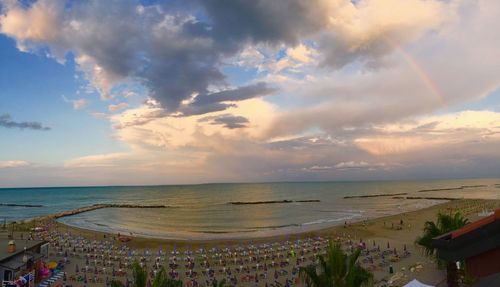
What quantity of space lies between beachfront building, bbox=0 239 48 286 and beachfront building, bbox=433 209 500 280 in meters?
28.8

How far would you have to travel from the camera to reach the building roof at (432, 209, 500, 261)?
8.65m

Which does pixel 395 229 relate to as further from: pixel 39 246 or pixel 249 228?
A: pixel 39 246

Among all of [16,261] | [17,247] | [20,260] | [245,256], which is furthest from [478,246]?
[17,247]

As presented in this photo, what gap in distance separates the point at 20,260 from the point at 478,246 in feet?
108

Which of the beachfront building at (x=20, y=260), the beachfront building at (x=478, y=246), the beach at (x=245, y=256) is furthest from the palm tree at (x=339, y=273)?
the beachfront building at (x=20, y=260)

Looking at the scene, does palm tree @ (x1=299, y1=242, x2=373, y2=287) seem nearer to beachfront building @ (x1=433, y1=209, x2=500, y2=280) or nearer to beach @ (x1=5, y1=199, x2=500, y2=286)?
beachfront building @ (x1=433, y1=209, x2=500, y2=280)

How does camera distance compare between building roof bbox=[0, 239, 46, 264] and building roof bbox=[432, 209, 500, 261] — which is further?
building roof bbox=[0, 239, 46, 264]

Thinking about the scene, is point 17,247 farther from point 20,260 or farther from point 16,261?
point 16,261

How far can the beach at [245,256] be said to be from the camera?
106 feet

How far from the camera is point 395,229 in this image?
59.3m

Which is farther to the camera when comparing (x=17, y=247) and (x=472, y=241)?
(x=17, y=247)

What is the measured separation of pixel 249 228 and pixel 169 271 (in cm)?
3593

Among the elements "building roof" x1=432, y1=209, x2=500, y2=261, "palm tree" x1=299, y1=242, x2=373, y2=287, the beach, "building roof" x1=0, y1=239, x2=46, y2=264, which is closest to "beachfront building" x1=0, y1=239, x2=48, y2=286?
"building roof" x1=0, y1=239, x2=46, y2=264

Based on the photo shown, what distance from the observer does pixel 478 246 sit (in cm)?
899
